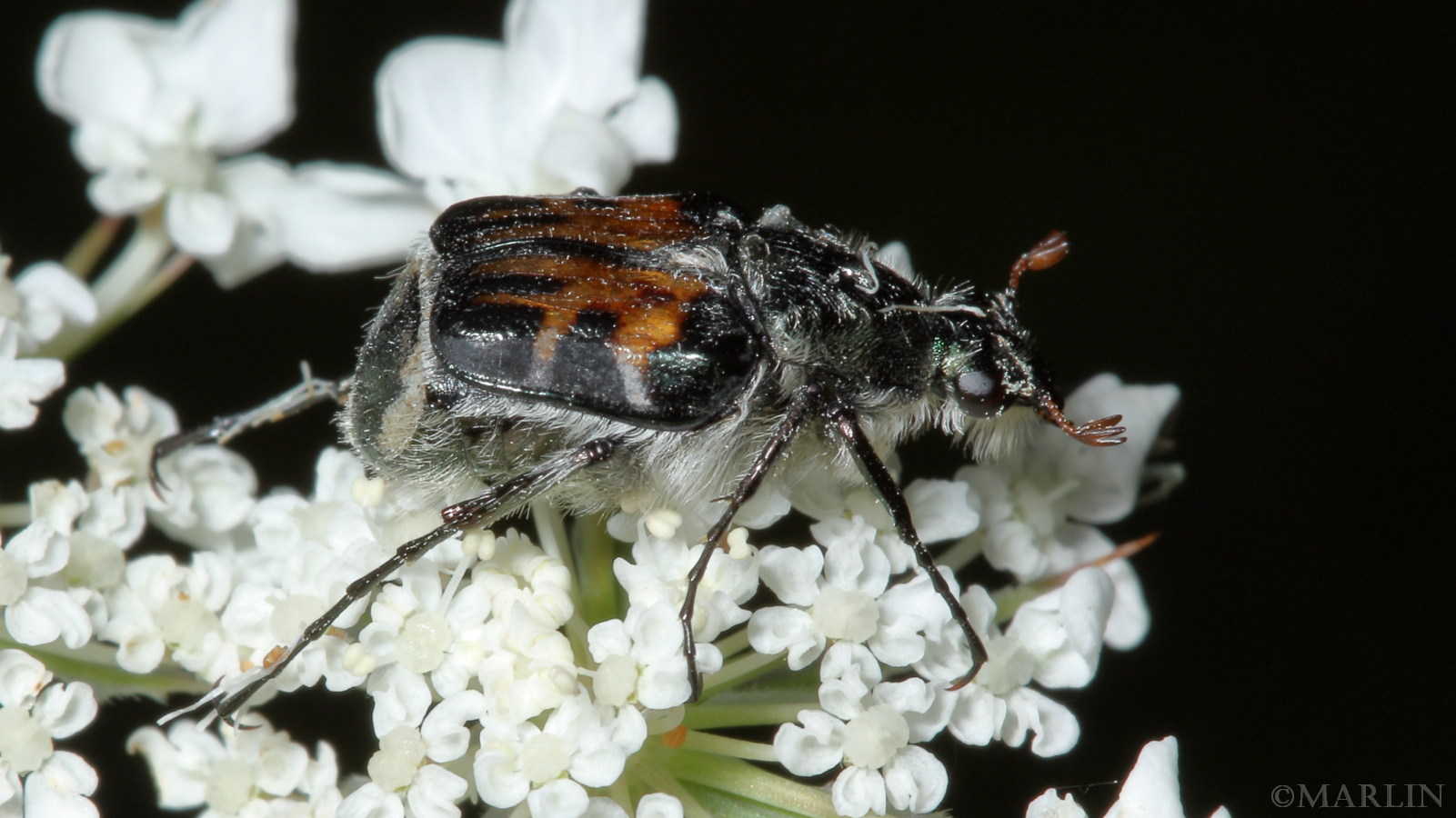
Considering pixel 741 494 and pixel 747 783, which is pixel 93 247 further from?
pixel 747 783

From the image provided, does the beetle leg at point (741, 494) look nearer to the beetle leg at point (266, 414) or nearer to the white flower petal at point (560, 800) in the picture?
the white flower petal at point (560, 800)

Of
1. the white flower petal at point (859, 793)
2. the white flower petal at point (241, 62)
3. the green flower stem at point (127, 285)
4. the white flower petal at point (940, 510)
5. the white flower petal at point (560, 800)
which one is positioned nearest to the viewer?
the white flower petal at point (560, 800)

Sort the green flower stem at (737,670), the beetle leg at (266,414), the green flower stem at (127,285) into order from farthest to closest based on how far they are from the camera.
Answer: the green flower stem at (127,285) < the beetle leg at (266,414) < the green flower stem at (737,670)

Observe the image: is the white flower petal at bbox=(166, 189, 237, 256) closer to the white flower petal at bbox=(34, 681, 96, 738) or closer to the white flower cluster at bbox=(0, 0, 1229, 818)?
the white flower cluster at bbox=(0, 0, 1229, 818)

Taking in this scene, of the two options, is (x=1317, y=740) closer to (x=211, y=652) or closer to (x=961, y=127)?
(x=961, y=127)

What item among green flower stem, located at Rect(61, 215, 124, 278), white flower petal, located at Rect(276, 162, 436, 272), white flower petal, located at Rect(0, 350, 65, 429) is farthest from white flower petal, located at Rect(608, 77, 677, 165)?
white flower petal, located at Rect(0, 350, 65, 429)

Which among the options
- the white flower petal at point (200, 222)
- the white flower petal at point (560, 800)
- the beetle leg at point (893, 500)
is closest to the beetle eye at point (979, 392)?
the beetle leg at point (893, 500)

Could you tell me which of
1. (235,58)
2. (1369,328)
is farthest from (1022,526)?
(1369,328)
